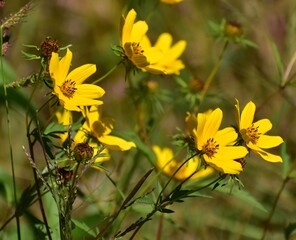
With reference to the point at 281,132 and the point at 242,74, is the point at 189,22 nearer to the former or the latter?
the point at 242,74

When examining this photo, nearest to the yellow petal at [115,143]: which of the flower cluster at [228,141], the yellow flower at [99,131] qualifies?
the yellow flower at [99,131]

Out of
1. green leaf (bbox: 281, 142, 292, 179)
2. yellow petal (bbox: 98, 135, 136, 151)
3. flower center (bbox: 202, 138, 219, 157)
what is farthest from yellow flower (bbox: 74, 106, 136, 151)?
green leaf (bbox: 281, 142, 292, 179)

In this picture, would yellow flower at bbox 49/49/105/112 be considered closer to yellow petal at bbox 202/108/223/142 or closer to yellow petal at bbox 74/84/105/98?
yellow petal at bbox 74/84/105/98

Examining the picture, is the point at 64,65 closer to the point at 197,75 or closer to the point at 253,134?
the point at 253,134

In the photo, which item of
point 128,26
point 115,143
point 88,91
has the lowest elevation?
point 115,143

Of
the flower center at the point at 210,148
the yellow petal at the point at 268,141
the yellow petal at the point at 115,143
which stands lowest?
the yellow petal at the point at 115,143

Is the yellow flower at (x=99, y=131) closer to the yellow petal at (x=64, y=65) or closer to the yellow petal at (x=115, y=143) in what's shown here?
the yellow petal at (x=115, y=143)

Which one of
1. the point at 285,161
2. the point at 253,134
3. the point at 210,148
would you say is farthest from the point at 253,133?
the point at 285,161
